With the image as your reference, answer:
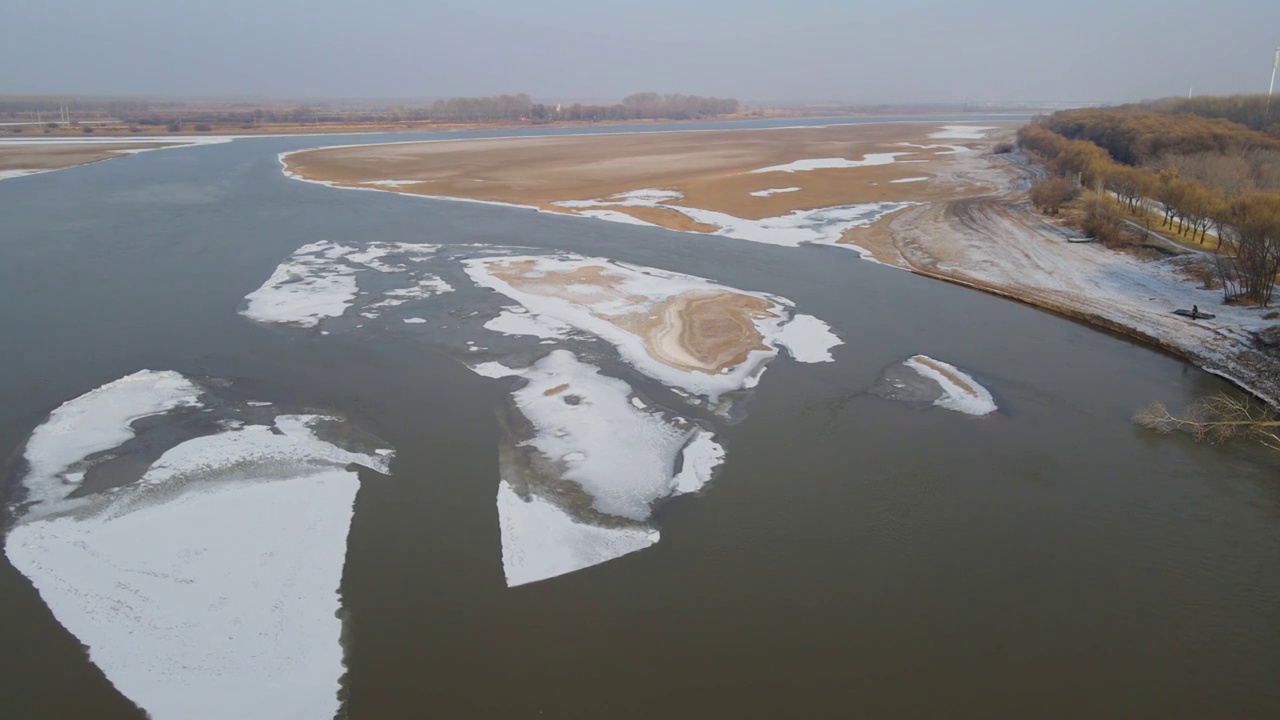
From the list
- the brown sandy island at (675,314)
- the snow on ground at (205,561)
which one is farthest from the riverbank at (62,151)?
the snow on ground at (205,561)

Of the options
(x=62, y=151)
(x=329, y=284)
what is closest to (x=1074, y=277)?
(x=329, y=284)

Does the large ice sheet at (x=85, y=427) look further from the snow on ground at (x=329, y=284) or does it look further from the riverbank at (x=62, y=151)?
the riverbank at (x=62, y=151)

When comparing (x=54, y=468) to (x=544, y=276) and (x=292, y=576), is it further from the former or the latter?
(x=544, y=276)

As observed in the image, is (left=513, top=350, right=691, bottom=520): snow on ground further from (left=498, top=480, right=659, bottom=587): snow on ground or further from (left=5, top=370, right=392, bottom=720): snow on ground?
(left=5, top=370, right=392, bottom=720): snow on ground

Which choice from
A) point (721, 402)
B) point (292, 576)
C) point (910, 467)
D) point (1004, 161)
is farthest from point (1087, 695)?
point (1004, 161)

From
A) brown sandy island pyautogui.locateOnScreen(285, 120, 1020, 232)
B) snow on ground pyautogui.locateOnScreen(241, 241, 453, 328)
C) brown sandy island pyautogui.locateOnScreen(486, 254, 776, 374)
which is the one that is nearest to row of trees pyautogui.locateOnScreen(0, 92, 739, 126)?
brown sandy island pyautogui.locateOnScreen(285, 120, 1020, 232)
